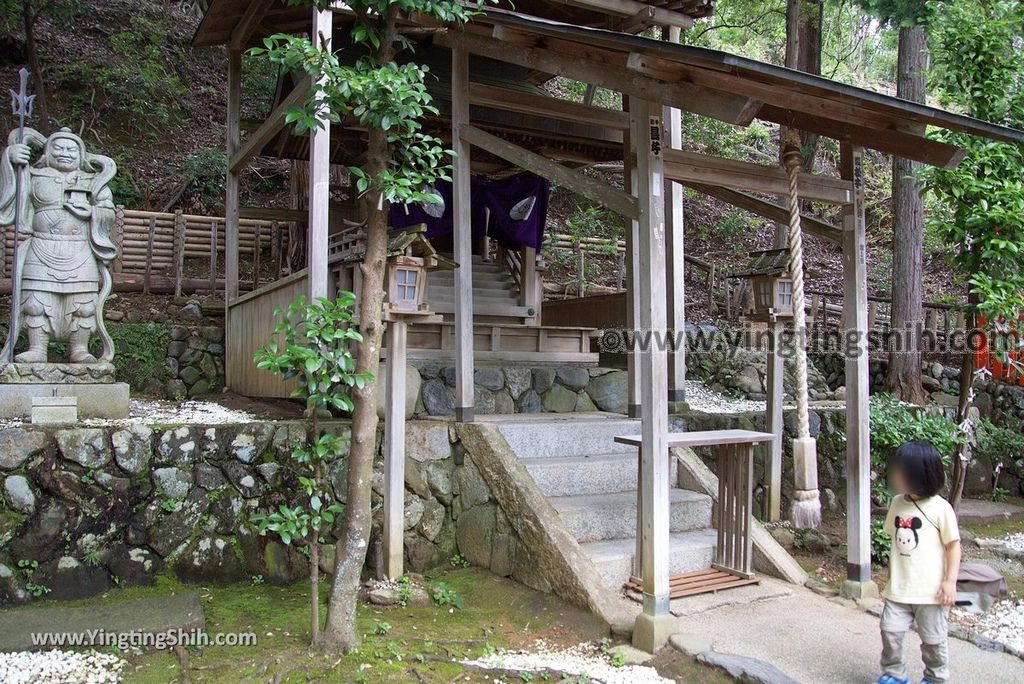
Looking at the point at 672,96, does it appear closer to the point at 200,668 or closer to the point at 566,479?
the point at 566,479

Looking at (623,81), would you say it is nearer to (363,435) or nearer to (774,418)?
(363,435)

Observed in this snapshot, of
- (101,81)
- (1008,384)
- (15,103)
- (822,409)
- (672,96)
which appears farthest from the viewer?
(101,81)

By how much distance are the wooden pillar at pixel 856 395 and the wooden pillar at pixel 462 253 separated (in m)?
2.93

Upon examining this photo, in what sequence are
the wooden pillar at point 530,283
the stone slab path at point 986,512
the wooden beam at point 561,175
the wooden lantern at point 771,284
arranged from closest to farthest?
the wooden beam at point 561,175, the wooden lantern at point 771,284, the stone slab path at point 986,512, the wooden pillar at point 530,283

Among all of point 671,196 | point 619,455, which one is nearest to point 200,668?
point 619,455

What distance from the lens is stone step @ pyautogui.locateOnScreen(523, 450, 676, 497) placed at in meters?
5.76

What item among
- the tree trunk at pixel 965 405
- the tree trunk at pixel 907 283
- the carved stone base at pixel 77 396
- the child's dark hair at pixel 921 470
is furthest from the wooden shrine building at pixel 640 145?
the tree trunk at pixel 907 283

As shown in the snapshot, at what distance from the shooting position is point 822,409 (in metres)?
8.23

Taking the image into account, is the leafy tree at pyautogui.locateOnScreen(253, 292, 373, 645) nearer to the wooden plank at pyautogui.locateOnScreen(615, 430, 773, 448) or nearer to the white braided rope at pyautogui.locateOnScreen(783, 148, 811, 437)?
the wooden plank at pyautogui.locateOnScreen(615, 430, 773, 448)

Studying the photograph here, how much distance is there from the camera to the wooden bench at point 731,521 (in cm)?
512

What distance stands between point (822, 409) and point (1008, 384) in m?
4.55

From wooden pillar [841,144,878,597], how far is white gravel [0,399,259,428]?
15.1 ft

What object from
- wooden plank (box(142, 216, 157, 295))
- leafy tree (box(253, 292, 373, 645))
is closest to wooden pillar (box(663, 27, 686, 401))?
leafy tree (box(253, 292, 373, 645))

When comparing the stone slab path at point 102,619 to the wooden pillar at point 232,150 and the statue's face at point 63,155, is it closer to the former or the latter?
the statue's face at point 63,155
